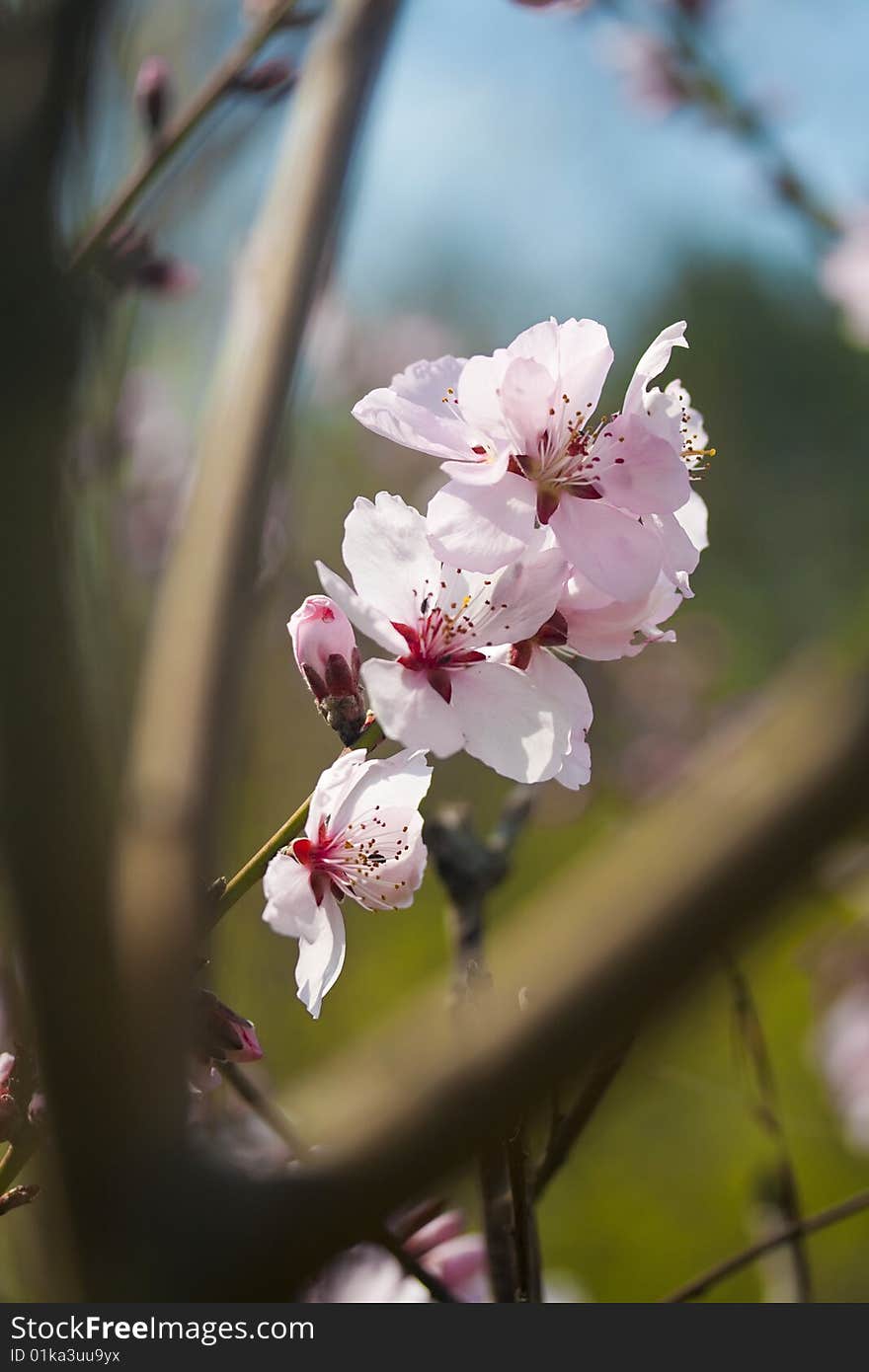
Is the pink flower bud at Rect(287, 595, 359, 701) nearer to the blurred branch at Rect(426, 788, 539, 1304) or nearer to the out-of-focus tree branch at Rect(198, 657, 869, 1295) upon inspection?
the blurred branch at Rect(426, 788, 539, 1304)

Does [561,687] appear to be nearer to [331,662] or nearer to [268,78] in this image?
[331,662]

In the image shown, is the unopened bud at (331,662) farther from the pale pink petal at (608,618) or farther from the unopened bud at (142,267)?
the unopened bud at (142,267)

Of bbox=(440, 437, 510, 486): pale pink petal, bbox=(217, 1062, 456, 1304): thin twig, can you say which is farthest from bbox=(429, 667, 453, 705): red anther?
bbox=(217, 1062, 456, 1304): thin twig

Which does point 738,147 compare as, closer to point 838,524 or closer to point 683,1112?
point 683,1112

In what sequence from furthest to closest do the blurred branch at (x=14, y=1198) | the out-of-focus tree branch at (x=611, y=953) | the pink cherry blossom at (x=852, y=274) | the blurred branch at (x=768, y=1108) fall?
the pink cherry blossom at (x=852, y=274) → the blurred branch at (x=768, y=1108) → the blurred branch at (x=14, y=1198) → the out-of-focus tree branch at (x=611, y=953)

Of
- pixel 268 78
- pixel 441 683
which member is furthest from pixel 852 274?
pixel 441 683

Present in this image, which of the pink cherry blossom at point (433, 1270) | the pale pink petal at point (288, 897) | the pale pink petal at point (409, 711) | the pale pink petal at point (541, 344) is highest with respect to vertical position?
the pale pink petal at point (541, 344)

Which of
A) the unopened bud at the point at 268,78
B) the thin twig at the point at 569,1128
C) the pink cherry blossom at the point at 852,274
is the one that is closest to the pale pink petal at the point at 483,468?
the thin twig at the point at 569,1128

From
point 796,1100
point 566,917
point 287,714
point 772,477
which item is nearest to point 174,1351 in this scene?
point 566,917
